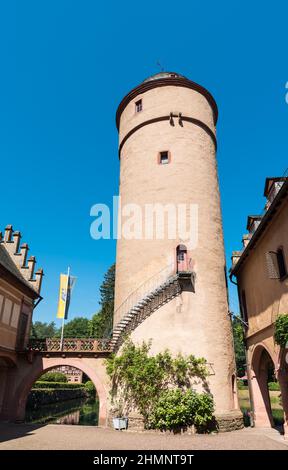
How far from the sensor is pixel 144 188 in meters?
20.3

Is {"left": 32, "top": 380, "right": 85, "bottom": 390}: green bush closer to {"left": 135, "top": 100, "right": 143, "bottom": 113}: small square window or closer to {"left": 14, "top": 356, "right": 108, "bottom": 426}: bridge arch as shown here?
{"left": 14, "top": 356, "right": 108, "bottom": 426}: bridge arch

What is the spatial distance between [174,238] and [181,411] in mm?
A: 8558

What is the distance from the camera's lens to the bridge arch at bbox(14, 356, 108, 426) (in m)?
18.3

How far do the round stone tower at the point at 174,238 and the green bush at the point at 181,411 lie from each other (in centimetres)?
113

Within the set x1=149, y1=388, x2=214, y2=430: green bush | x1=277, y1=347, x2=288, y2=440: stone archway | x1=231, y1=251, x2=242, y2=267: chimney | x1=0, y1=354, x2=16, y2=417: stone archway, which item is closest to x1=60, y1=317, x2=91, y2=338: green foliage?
x1=0, y1=354, x2=16, y2=417: stone archway

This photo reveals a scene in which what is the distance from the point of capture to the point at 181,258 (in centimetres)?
1822

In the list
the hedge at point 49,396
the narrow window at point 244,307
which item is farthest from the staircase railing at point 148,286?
the hedge at point 49,396

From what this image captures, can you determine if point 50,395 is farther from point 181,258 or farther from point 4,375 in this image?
point 181,258

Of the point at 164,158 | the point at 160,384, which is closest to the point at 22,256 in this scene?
the point at 164,158

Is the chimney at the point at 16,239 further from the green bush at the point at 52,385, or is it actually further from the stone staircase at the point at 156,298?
the green bush at the point at 52,385

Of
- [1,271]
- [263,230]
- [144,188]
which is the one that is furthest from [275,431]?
[1,271]

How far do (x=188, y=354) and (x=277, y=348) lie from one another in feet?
14.1

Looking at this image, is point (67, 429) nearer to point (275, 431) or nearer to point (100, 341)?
point (100, 341)
